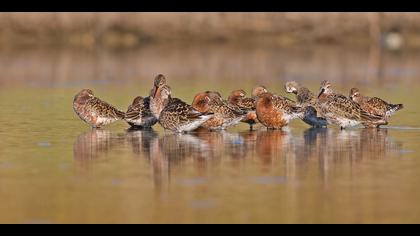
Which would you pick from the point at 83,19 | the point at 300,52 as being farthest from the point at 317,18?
the point at 83,19

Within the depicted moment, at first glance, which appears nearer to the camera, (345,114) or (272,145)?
(272,145)

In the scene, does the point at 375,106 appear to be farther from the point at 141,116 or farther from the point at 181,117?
the point at 141,116

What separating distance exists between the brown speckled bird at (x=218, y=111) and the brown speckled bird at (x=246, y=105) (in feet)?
1.30

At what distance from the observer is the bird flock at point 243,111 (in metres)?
18.4

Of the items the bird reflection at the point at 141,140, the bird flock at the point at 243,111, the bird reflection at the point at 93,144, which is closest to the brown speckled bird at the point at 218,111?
the bird flock at the point at 243,111

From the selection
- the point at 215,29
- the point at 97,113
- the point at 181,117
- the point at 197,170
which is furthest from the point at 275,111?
the point at 215,29

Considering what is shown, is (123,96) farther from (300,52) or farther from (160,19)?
(160,19)

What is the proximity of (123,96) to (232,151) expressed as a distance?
35.1 ft

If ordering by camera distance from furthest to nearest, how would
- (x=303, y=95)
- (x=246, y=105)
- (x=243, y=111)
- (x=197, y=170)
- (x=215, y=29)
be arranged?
1. (x=215, y=29)
2. (x=303, y=95)
3. (x=246, y=105)
4. (x=243, y=111)
5. (x=197, y=170)

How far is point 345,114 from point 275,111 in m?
1.26

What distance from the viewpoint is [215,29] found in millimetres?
52031

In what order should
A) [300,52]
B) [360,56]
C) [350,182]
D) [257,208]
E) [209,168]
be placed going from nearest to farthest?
[257,208]
[350,182]
[209,168]
[360,56]
[300,52]

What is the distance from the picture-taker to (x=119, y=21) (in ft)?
165

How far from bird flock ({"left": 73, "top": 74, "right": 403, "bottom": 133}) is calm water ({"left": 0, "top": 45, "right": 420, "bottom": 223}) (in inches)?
10.7
